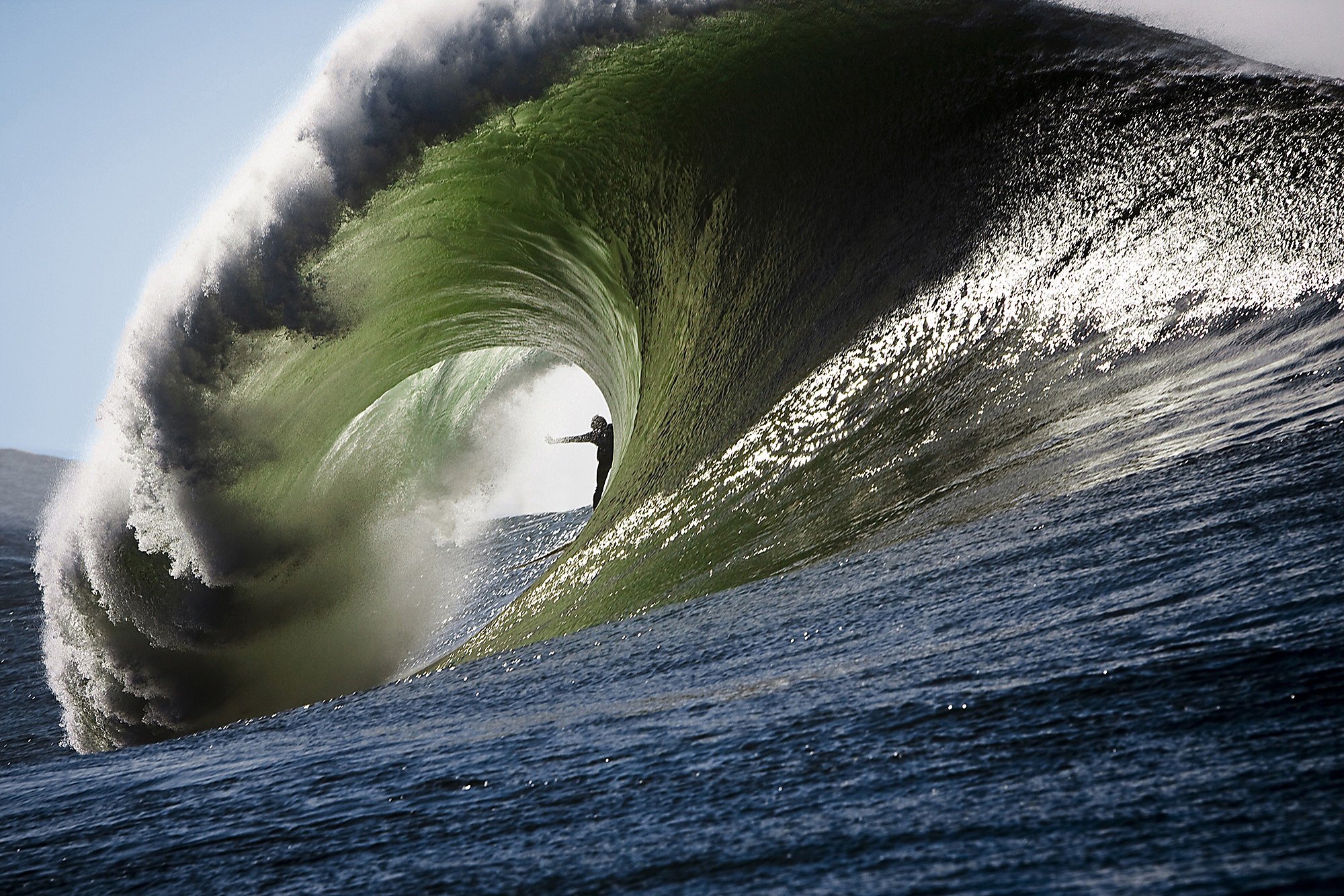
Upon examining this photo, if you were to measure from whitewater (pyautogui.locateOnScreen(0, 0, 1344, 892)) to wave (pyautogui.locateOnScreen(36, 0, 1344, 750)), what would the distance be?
22mm

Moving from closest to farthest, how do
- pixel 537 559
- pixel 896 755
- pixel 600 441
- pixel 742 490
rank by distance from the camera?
pixel 896 755
pixel 742 490
pixel 537 559
pixel 600 441

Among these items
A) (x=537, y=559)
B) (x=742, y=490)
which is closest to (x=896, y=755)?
(x=742, y=490)

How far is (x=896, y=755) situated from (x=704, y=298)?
3793 mm

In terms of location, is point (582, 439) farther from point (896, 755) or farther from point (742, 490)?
point (896, 755)

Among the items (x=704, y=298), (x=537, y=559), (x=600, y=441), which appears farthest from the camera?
(x=600, y=441)

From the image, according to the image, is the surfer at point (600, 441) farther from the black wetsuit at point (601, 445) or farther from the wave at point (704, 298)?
the wave at point (704, 298)

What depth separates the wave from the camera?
3266 millimetres

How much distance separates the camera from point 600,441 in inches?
294

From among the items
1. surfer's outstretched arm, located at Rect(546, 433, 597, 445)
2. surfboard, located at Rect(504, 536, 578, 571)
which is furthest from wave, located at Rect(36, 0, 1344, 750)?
surfboard, located at Rect(504, 536, 578, 571)

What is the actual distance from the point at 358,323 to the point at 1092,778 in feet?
17.2

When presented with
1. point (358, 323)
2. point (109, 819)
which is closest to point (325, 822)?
point (109, 819)

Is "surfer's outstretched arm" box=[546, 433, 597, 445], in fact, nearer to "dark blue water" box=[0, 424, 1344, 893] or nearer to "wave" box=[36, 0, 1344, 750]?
"wave" box=[36, 0, 1344, 750]

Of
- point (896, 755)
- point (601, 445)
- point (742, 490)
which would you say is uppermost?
point (601, 445)

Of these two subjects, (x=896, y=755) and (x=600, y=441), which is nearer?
(x=896, y=755)
